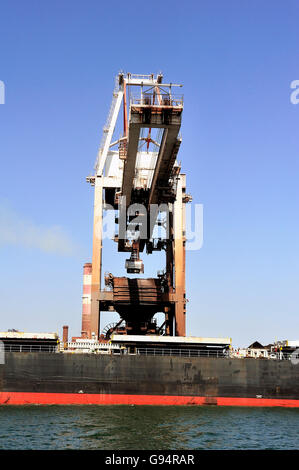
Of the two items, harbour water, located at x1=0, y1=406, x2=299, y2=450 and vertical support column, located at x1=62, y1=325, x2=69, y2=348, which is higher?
vertical support column, located at x1=62, y1=325, x2=69, y2=348

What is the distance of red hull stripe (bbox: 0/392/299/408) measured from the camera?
32.9 m

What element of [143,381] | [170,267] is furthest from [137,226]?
[143,381]

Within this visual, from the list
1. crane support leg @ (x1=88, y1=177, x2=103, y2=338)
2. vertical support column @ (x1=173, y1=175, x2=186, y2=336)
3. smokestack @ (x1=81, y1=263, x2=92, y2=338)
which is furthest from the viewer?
smokestack @ (x1=81, y1=263, x2=92, y2=338)

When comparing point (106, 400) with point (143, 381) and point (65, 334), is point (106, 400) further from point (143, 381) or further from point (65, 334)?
point (65, 334)

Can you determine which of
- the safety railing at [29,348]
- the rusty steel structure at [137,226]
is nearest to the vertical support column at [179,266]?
the rusty steel structure at [137,226]

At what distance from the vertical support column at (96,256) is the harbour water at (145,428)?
32.9ft

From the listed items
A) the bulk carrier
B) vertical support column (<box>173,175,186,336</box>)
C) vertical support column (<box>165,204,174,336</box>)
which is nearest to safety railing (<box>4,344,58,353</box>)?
the bulk carrier

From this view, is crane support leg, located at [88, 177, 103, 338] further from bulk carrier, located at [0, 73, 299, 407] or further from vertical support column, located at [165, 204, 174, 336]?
vertical support column, located at [165, 204, 174, 336]

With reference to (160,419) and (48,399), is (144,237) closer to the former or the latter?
(48,399)

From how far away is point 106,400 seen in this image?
3319 cm

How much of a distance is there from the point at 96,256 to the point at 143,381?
12.5m

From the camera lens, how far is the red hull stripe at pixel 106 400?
32906 mm

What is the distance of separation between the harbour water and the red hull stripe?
151 centimetres

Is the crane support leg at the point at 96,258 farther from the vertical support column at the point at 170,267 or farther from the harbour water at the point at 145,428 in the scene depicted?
the harbour water at the point at 145,428
